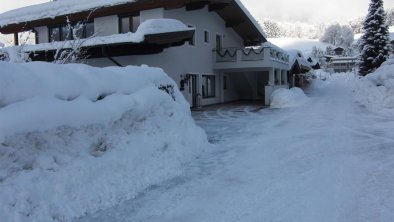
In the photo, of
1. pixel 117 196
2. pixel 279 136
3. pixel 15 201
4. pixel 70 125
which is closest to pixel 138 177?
pixel 117 196

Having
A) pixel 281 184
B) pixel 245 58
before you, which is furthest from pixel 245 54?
pixel 281 184

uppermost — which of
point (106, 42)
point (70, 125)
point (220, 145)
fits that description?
point (106, 42)

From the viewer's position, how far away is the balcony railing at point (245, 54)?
23.1m

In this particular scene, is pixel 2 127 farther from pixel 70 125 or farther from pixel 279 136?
pixel 279 136

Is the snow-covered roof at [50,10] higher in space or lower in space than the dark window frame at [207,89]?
higher

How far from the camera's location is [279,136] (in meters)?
11.0

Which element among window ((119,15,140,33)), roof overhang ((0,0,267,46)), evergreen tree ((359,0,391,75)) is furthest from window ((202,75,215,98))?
evergreen tree ((359,0,391,75))

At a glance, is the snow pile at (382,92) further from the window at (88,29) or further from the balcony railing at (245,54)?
the window at (88,29)

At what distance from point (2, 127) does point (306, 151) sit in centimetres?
625

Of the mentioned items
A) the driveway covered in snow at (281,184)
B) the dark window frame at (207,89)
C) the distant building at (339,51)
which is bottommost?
the driveway covered in snow at (281,184)

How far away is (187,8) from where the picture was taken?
20.8 meters

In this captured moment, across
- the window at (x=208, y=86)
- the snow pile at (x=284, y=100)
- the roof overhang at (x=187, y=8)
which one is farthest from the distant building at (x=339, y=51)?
the snow pile at (x=284, y=100)

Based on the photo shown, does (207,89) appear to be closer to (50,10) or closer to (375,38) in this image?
(50,10)

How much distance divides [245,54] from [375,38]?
17.4 metres
